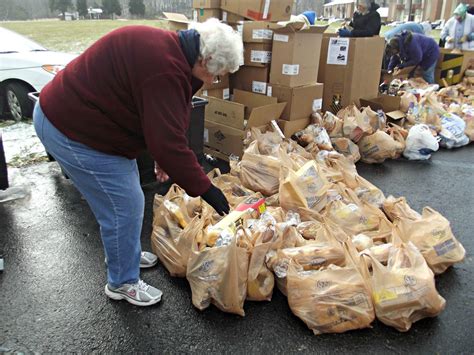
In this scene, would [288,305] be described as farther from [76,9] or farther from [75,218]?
[76,9]

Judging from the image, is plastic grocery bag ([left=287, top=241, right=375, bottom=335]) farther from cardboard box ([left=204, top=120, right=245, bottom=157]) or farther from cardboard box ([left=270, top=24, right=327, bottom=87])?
cardboard box ([left=270, top=24, right=327, bottom=87])

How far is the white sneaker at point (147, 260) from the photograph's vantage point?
263cm

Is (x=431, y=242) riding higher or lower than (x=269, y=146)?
lower

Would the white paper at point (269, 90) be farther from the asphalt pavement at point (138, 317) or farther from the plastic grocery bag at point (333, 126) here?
the asphalt pavement at point (138, 317)

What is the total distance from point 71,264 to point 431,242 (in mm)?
2319

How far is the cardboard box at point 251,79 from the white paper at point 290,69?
0.26m

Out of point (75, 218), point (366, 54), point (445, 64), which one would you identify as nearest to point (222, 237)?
point (75, 218)

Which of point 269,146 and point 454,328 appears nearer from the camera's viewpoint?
point 454,328

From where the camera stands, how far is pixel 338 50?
514 cm

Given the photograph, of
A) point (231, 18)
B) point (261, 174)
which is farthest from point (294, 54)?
point (261, 174)

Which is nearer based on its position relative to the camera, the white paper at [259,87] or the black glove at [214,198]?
the black glove at [214,198]

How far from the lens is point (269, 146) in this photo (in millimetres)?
3920

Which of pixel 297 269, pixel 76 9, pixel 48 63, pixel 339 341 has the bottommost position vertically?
pixel 339 341

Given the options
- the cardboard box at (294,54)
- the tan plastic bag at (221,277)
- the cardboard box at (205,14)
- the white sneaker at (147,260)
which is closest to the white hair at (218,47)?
the tan plastic bag at (221,277)
